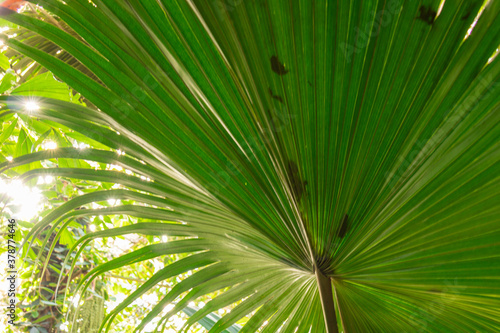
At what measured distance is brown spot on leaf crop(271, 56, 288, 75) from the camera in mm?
683

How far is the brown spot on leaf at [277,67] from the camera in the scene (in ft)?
2.24

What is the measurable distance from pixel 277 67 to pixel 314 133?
18 centimetres

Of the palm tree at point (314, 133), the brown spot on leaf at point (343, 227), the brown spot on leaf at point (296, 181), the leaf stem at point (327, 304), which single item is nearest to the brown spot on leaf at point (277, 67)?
the palm tree at point (314, 133)

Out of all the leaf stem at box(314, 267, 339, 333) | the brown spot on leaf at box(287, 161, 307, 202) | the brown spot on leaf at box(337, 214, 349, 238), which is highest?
the brown spot on leaf at box(287, 161, 307, 202)

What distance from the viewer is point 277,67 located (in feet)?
2.26

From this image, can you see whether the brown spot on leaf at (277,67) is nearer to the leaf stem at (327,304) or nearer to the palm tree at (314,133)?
the palm tree at (314,133)

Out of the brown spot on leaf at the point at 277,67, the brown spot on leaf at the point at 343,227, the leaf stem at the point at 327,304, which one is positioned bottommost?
the leaf stem at the point at 327,304

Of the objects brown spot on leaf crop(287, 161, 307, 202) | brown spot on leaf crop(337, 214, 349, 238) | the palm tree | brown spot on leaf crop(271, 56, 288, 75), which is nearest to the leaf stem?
the palm tree

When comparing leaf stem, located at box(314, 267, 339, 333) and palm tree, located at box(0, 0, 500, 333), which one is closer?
palm tree, located at box(0, 0, 500, 333)

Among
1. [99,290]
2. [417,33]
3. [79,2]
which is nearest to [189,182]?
[79,2]

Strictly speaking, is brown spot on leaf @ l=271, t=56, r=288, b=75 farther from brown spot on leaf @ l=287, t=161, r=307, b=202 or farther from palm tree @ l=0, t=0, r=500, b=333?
brown spot on leaf @ l=287, t=161, r=307, b=202

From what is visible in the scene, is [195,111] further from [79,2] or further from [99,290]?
[99,290]

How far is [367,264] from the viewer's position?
3.10 ft

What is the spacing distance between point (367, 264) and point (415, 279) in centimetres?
13
